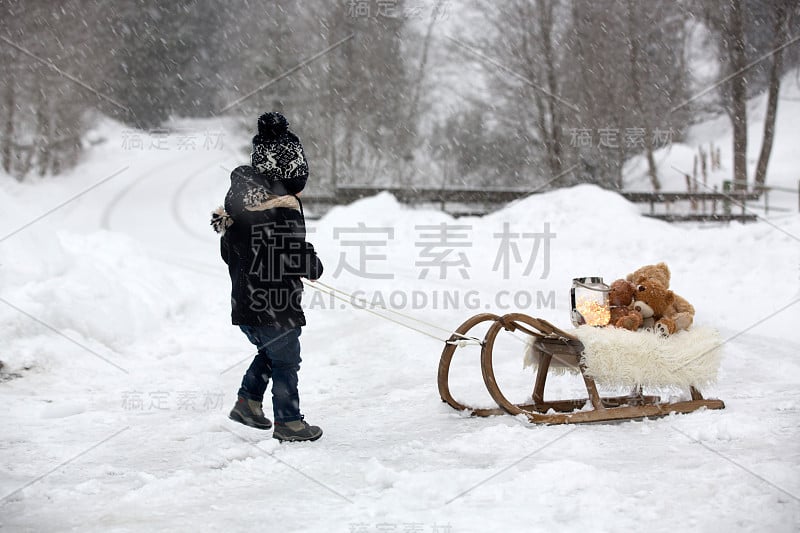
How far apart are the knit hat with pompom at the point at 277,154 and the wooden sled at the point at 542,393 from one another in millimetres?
1554

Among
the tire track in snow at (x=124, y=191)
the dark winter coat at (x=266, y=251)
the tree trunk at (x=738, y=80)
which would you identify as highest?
the tree trunk at (x=738, y=80)

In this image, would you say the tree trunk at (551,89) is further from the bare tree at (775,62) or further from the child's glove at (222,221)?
A: the child's glove at (222,221)

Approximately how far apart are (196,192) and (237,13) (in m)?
9.17

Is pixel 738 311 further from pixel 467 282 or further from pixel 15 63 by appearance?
pixel 15 63

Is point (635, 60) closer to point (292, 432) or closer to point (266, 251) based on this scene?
point (266, 251)

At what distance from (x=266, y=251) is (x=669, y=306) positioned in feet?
9.65

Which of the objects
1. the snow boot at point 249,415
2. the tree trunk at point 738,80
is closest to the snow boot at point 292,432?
the snow boot at point 249,415

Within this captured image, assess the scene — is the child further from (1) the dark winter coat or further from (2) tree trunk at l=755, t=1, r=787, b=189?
(2) tree trunk at l=755, t=1, r=787, b=189

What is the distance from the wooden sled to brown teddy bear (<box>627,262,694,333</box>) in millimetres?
495

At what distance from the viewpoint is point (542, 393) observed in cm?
509

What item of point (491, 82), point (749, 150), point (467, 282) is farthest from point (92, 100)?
point (749, 150)

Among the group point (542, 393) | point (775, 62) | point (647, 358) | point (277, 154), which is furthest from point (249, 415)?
point (775, 62)

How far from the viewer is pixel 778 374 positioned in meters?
6.05

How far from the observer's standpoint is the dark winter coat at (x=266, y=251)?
4.33 metres
